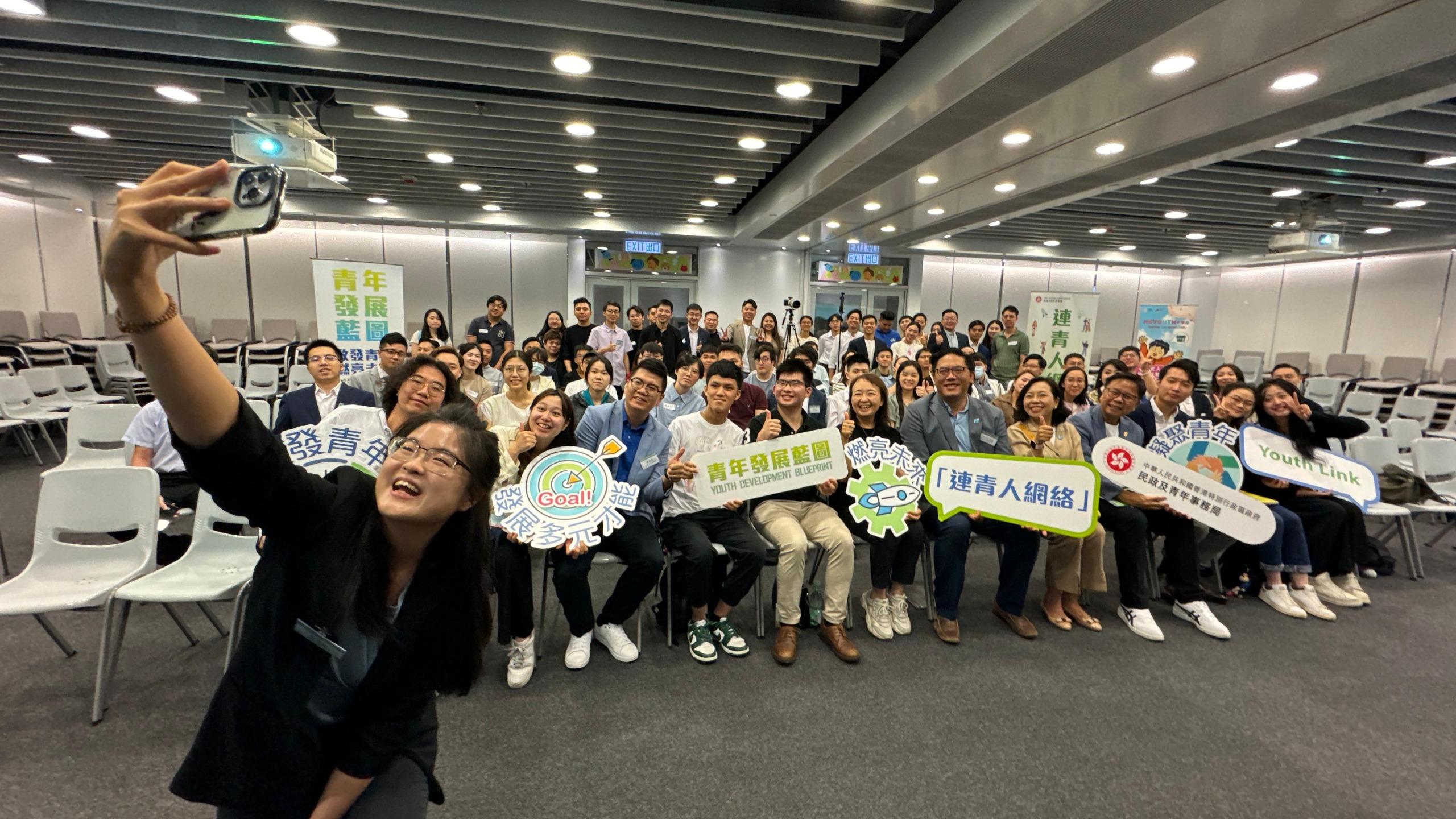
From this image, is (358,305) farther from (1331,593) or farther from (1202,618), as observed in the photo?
(1331,593)

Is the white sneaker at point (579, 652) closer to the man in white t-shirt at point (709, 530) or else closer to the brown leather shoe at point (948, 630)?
the man in white t-shirt at point (709, 530)

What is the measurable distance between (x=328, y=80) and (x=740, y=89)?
3230 millimetres

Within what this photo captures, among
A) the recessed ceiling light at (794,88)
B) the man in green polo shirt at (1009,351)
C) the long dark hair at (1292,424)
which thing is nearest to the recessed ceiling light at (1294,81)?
the long dark hair at (1292,424)

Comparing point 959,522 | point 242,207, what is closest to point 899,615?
point 959,522

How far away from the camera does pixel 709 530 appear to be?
3215 millimetres

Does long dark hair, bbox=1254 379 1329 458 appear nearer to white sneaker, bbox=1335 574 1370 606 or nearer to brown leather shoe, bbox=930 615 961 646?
white sneaker, bbox=1335 574 1370 606

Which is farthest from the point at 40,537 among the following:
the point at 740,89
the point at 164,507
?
the point at 740,89

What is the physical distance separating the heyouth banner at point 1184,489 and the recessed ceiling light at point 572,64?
418 cm

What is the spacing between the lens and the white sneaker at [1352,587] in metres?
3.80

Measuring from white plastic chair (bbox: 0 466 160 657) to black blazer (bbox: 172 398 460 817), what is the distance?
2025 mm

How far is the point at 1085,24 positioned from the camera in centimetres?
312

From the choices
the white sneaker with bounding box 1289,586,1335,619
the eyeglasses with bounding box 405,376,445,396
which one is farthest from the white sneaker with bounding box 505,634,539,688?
the white sneaker with bounding box 1289,586,1335,619

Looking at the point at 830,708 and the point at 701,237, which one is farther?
the point at 701,237

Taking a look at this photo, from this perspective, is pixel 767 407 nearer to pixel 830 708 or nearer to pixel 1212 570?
pixel 830 708
